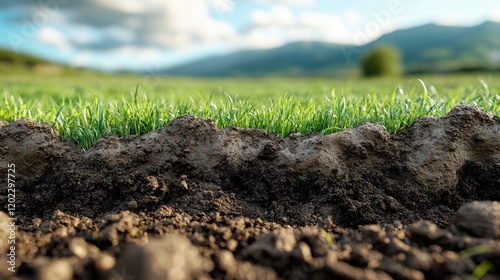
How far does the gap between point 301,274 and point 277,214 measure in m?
0.83

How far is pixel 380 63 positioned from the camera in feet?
146

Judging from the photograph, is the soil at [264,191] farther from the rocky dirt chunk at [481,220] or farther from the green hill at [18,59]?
the green hill at [18,59]

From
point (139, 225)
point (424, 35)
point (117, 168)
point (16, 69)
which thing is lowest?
point (139, 225)

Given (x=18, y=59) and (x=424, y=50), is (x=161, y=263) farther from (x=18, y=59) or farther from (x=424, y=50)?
(x=424, y=50)

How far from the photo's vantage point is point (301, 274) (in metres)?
1.53

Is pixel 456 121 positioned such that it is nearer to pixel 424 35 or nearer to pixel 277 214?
pixel 277 214

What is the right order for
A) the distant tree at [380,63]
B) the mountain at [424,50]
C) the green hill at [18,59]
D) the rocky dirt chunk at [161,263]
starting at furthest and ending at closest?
the mountain at [424,50] < the green hill at [18,59] < the distant tree at [380,63] < the rocky dirt chunk at [161,263]

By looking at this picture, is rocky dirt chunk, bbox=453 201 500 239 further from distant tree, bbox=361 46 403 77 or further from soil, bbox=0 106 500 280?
distant tree, bbox=361 46 403 77

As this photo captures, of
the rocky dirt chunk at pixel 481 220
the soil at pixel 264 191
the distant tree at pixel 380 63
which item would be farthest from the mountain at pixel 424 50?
the rocky dirt chunk at pixel 481 220

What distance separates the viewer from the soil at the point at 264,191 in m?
1.80

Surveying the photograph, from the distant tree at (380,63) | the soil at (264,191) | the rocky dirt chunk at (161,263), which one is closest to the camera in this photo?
the rocky dirt chunk at (161,263)

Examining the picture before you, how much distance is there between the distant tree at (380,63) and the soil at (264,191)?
44.3m

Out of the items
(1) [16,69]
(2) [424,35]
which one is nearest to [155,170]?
(1) [16,69]

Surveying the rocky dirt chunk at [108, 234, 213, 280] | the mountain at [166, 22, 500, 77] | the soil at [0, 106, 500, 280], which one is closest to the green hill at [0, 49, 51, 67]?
the soil at [0, 106, 500, 280]
